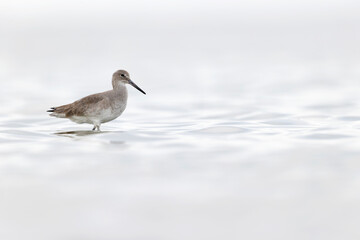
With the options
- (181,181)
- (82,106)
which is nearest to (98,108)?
(82,106)

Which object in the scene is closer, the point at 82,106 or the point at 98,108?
the point at 98,108

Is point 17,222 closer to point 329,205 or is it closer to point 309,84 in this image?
point 329,205

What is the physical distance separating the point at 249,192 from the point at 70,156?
317 centimetres

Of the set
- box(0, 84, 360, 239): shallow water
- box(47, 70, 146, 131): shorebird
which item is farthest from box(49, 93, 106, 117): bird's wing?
box(0, 84, 360, 239): shallow water

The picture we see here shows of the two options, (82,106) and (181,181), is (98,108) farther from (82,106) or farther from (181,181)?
(181,181)

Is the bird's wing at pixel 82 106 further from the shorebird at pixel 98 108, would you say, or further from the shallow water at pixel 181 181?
the shallow water at pixel 181 181

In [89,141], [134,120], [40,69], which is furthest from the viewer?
[40,69]

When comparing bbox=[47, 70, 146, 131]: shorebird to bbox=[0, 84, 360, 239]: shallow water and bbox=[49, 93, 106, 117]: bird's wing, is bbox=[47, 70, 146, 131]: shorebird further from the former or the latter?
bbox=[0, 84, 360, 239]: shallow water

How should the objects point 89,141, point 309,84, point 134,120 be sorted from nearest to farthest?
point 89,141, point 134,120, point 309,84

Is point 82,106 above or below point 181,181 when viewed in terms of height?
above

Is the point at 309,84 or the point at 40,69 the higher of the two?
the point at 40,69

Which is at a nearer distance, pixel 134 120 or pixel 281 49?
pixel 134 120

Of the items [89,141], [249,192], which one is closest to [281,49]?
[89,141]

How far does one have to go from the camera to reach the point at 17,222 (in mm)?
6641
